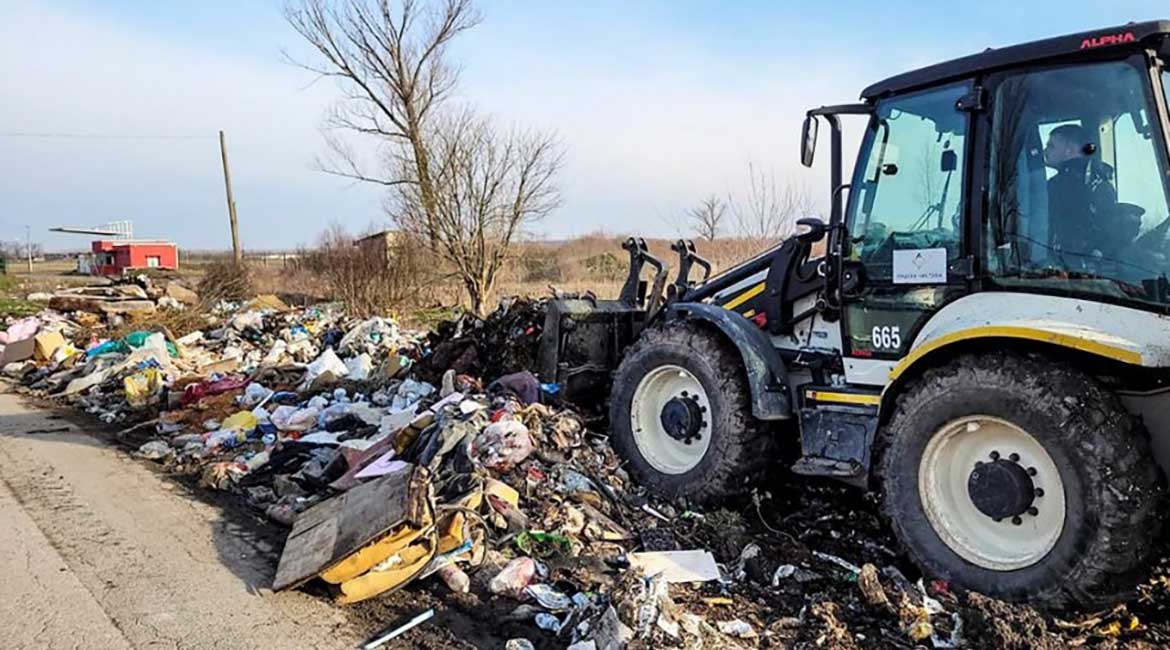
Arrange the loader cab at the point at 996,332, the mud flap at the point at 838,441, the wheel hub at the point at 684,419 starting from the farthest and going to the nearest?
1. the wheel hub at the point at 684,419
2. the mud flap at the point at 838,441
3. the loader cab at the point at 996,332

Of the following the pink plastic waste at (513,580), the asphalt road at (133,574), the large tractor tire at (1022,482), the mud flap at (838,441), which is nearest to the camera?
the large tractor tire at (1022,482)

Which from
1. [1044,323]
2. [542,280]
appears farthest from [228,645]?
[542,280]

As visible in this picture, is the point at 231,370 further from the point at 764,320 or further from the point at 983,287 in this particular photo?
the point at 983,287

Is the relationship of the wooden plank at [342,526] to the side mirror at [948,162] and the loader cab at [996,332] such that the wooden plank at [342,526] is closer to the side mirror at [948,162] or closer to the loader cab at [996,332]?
the loader cab at [996,332]

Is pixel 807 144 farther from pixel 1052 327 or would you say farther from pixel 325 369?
pixel 325 369

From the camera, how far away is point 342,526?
14.2 ft

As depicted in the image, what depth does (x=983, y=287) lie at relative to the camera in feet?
12.9

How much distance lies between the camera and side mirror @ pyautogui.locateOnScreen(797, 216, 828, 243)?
4996mm

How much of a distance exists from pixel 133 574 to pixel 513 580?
2095 millimetres

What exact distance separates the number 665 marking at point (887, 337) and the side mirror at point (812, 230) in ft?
2.56

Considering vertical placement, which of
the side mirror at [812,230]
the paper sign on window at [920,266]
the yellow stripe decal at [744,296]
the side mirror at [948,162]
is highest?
the side mirror at [948,162]

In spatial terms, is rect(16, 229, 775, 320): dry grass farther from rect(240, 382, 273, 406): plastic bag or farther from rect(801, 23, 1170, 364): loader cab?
rect(801, 23, 1170, 364): loader cab

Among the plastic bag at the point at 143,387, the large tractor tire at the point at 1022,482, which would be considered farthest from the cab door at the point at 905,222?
the plastic bag at the point at 143,387

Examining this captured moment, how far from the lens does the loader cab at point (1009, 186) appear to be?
3451mm
